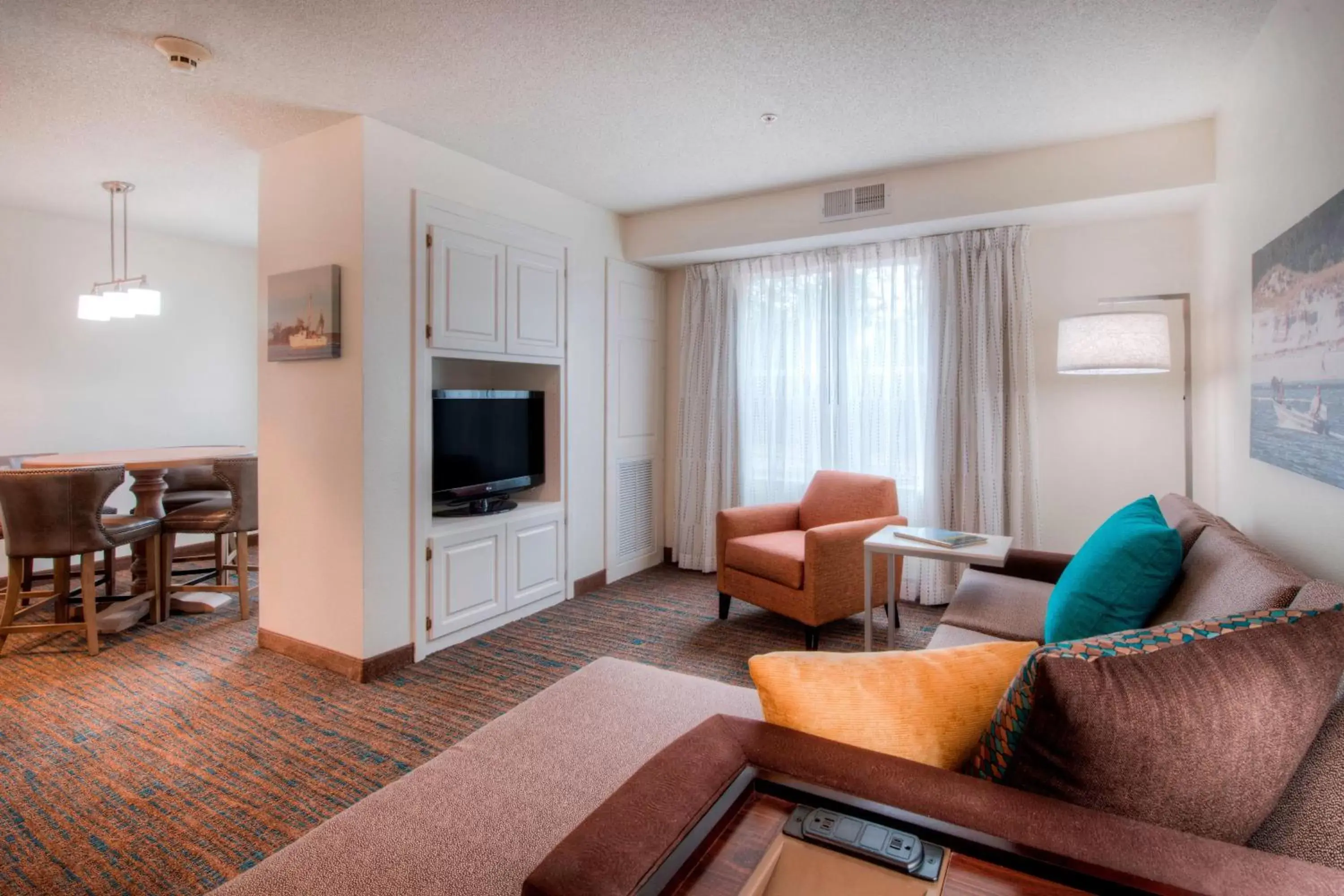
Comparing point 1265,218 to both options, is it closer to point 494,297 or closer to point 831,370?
point 831,370

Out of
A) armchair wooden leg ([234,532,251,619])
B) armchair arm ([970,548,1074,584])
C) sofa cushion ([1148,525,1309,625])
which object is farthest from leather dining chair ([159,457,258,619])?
sofa cushion ([1148,525,1309,625])

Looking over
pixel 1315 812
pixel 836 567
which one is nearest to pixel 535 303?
pixel 836 567

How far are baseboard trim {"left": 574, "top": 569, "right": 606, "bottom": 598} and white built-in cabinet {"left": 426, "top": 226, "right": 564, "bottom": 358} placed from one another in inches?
57.7

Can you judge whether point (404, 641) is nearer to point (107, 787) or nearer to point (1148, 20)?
point (107, 787)

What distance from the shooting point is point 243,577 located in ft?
12.7

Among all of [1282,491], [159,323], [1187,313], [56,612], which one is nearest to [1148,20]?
[1187,313]

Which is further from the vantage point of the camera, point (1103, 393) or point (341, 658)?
point (1103, 393)

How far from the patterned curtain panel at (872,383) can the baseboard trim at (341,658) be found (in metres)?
2.27

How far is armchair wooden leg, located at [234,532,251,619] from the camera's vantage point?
12.6 ft

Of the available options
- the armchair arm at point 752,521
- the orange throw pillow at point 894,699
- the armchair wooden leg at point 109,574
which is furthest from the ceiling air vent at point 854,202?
the armchair wooden leg at point 109,574

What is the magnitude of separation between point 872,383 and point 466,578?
2.72 m

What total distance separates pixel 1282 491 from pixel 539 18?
115 inches

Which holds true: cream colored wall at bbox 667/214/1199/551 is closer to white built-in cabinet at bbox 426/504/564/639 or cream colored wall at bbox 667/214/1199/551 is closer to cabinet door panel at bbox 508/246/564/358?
white built-in cabinet at bbox 426/504/564/639

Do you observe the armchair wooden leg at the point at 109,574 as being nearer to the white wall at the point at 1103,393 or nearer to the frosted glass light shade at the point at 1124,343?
the frosted glass light shade at the point at 1124,343
